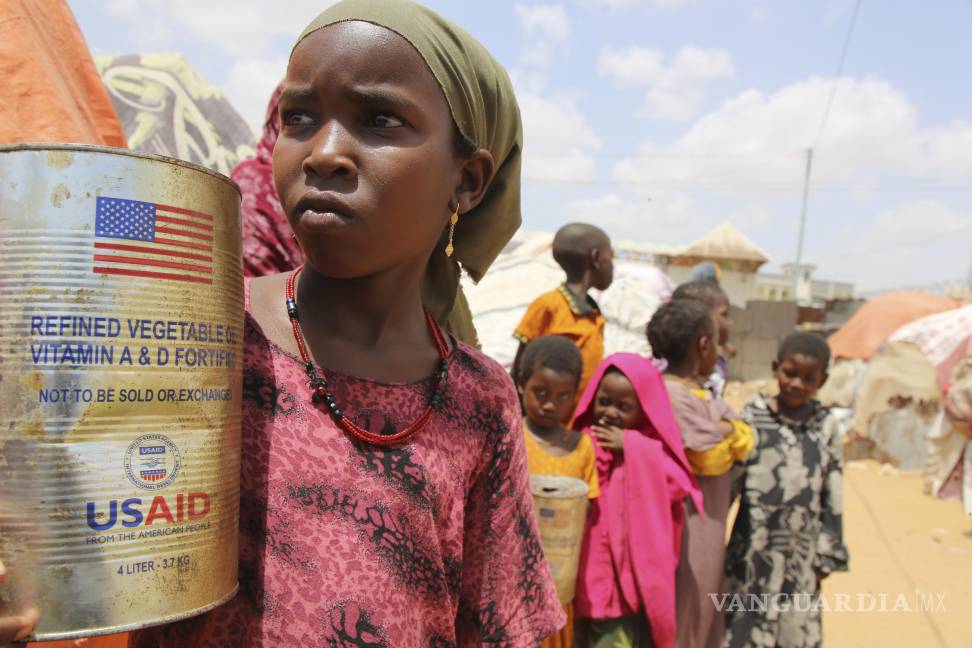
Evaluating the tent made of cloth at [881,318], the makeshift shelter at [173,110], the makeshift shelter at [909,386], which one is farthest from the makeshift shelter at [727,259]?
the makeshift shelter at [173,110]

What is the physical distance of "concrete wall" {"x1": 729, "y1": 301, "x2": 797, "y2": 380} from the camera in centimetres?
1764

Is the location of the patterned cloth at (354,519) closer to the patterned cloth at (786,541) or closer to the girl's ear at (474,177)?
the girl's ear at (474,177)

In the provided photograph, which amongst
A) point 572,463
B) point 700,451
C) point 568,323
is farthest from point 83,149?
point 568,323

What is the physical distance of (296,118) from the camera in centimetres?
108

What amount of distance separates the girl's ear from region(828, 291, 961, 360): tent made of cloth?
38.7ft

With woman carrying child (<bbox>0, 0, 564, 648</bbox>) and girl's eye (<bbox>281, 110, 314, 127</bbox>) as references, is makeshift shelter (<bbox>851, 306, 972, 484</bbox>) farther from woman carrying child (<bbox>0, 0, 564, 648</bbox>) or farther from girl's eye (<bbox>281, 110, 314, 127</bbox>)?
girl's eye (<bbox>281, 110, 314, 127</bbox>)

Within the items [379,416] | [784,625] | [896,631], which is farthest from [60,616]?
[896,631]

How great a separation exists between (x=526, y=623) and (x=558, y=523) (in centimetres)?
104

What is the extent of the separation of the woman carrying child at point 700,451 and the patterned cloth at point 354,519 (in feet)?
7.08

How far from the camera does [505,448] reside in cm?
129

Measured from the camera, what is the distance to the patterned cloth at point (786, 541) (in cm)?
346

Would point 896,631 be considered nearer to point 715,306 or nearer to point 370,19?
point 715,306

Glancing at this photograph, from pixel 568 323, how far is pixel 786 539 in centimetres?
163

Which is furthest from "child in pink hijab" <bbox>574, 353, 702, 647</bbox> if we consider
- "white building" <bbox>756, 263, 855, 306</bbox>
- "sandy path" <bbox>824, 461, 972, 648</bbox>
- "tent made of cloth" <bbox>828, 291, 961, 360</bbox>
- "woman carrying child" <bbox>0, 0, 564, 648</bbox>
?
"white building" <bbox>756, 263, 855, 306</bbox>
